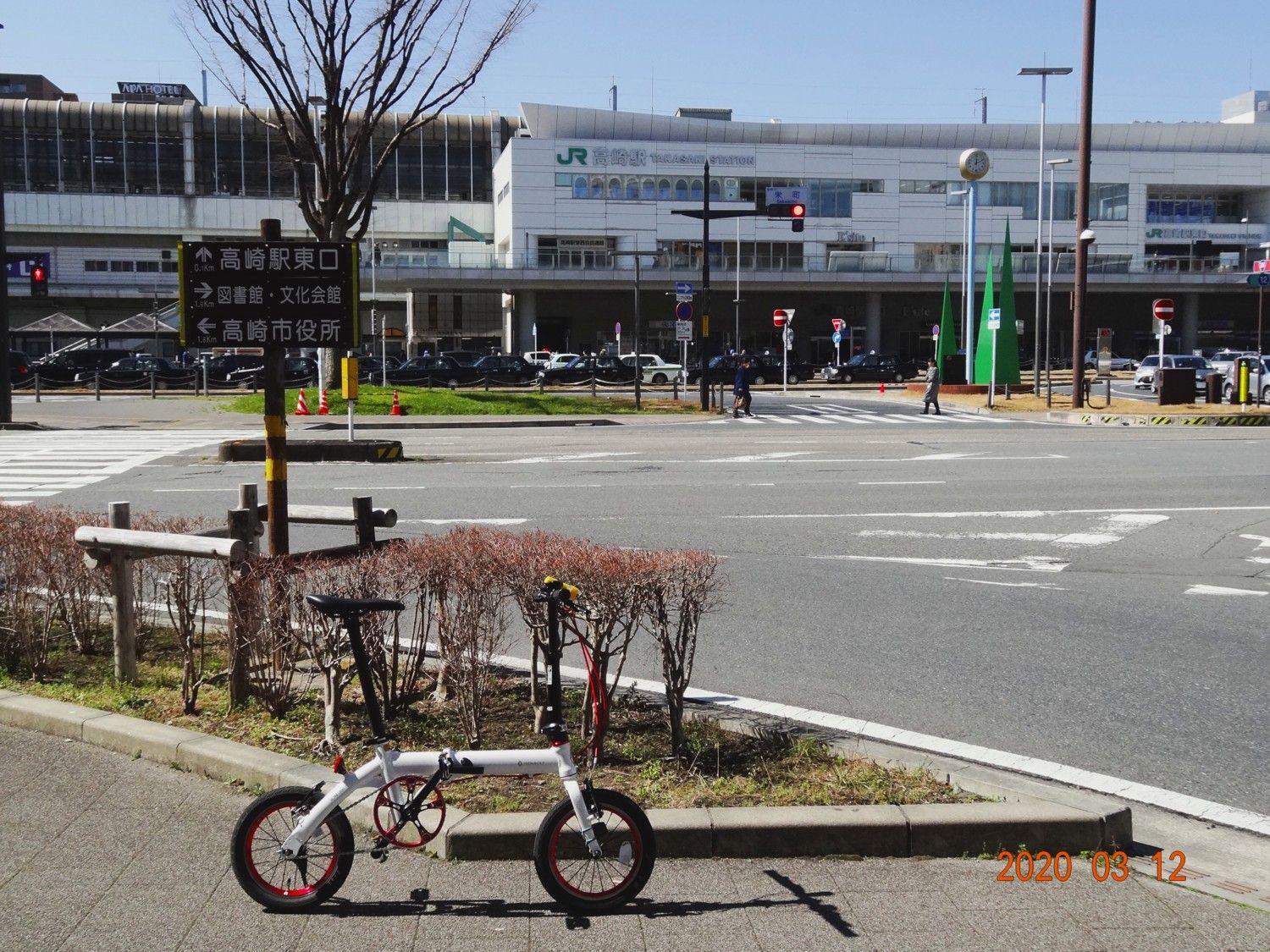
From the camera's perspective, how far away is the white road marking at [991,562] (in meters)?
11.2

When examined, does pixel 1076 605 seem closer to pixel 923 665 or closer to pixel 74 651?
pixel 923 665

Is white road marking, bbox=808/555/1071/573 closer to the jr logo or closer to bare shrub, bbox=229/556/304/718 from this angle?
bare shrub, bbox=229/556/304/718

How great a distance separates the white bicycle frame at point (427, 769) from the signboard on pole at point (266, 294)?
3059 millimetres

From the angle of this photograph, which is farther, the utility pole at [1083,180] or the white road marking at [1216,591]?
the utility pole at [1083,180]

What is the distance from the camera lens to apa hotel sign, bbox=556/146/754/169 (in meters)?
74.1

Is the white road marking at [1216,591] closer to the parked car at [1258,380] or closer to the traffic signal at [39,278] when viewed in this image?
the traffic signal at [39,278]

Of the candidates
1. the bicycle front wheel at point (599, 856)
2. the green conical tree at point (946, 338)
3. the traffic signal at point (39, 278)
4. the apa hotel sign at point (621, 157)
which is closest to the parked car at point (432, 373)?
the traffic signal at point (39, 278)

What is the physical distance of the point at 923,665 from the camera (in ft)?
25.8

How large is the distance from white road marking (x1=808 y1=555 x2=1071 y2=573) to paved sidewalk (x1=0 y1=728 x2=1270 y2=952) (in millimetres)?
6661

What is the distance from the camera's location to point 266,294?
22.9 ft

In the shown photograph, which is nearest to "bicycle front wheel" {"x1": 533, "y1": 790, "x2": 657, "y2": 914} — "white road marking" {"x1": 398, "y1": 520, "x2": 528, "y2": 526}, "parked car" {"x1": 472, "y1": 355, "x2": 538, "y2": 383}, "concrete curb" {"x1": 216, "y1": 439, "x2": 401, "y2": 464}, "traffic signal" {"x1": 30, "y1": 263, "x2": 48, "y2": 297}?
"white road marking" {"x1": 398, "y1": 520, "x2": 528, "y2": 526}

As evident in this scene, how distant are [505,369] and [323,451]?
107 feet

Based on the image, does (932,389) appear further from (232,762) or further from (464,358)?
(232,762)

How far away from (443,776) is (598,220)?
72471 mm
